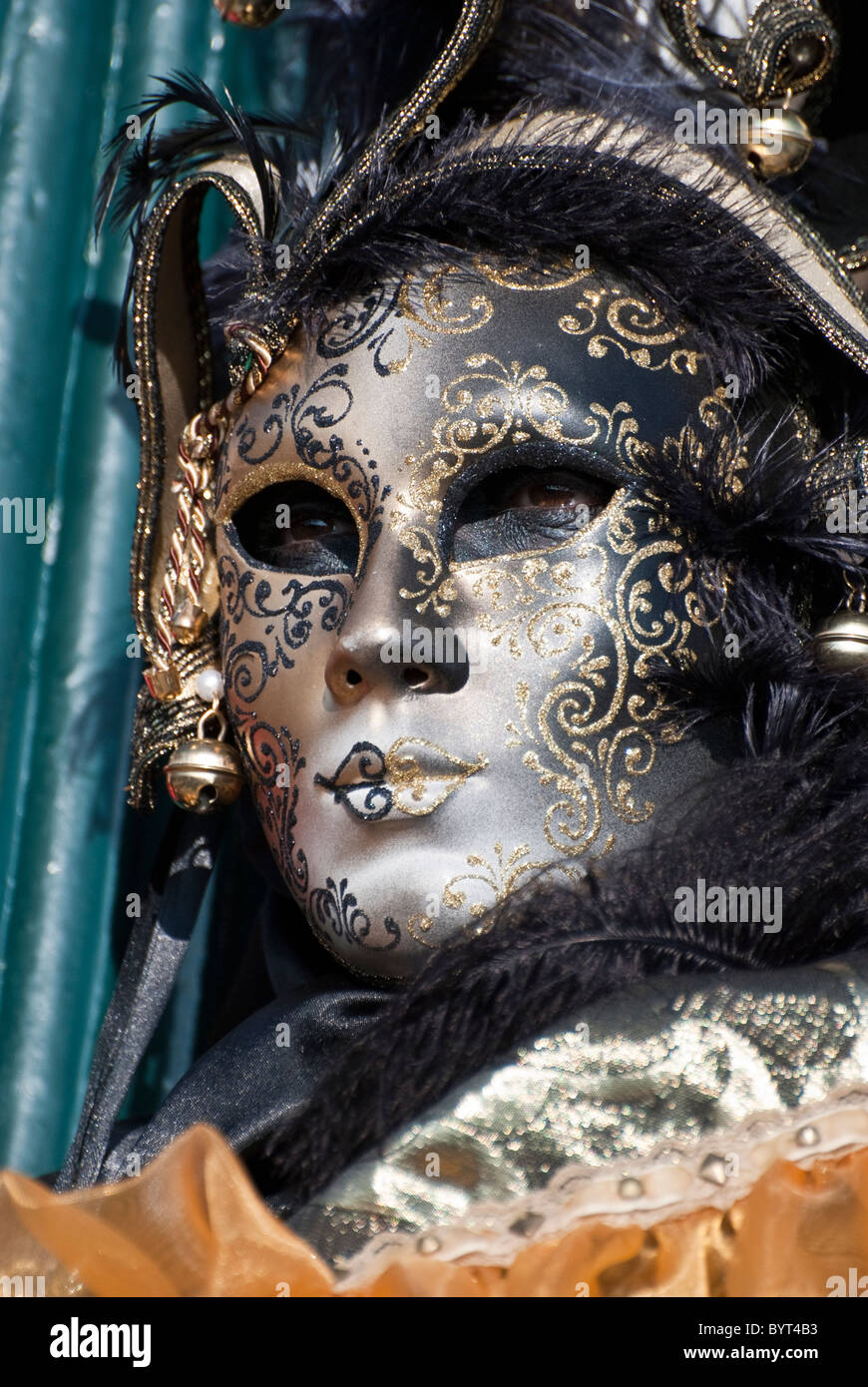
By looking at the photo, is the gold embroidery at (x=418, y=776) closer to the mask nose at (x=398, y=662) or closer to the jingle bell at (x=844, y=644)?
the mask nose at (x=398, y=662)

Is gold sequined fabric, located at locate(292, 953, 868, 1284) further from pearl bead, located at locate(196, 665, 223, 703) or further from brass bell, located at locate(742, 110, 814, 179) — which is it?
brass bell, located at locate(742, 110, 814, 179)

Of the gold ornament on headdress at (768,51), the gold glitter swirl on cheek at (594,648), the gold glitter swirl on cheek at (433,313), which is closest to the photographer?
the gold glitter swirl on cheek at (594,648)

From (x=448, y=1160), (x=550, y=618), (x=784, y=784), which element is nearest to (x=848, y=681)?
(x=784, y=784)

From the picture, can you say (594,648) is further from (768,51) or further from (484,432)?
(768,51)

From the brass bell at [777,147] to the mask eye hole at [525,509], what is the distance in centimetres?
37

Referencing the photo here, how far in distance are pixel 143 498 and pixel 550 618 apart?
0.60 m

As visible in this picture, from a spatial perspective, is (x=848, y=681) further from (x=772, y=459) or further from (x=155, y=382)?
(x=155, y=382)

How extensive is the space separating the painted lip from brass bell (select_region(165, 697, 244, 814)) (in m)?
0.27

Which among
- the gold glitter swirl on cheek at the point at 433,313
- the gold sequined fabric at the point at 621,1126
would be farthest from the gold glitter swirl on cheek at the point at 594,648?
the gold sequined fabric at the point at 621,1126

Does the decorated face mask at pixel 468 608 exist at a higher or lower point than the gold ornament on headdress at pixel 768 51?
lower

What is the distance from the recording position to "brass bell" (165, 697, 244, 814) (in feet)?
5.24

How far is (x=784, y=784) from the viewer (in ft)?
4.19

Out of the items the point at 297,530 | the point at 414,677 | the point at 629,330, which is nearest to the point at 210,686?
the point at 297,530

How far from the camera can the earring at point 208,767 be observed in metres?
1.60
